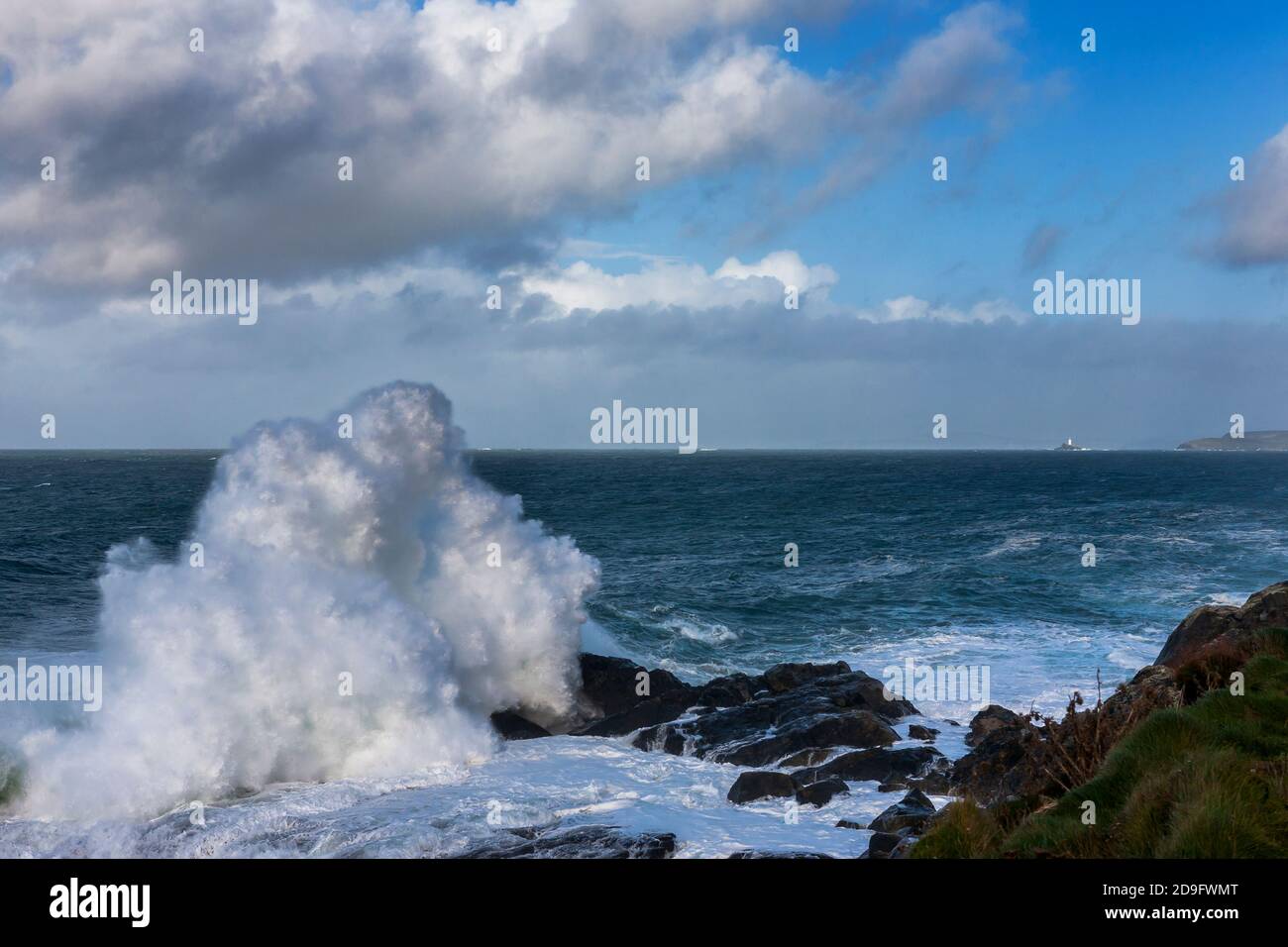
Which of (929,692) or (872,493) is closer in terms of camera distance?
(929,692)

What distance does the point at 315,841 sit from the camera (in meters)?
12.1

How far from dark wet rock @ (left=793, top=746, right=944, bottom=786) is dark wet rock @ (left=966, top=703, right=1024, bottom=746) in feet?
6.24

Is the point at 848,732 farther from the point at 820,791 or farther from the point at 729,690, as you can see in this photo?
the point at 729,690

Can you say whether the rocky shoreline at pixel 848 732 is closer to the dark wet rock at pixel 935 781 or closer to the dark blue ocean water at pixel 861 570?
the dark wet rock at pixel 935 781

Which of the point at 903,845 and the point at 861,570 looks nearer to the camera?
the point at 903,845

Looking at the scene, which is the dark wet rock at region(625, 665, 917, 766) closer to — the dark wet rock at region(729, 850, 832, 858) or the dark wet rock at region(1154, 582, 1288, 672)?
the dark wet rock at region(729, 850, 832, 858)

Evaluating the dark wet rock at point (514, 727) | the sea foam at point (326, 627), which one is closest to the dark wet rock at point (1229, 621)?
the dark wet rock at point (514, 727)

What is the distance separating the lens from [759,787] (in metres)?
13.5

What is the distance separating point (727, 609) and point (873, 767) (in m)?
16.0

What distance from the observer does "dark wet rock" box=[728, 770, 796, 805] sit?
13.4 metres

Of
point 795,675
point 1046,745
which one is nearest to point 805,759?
point 795,675
